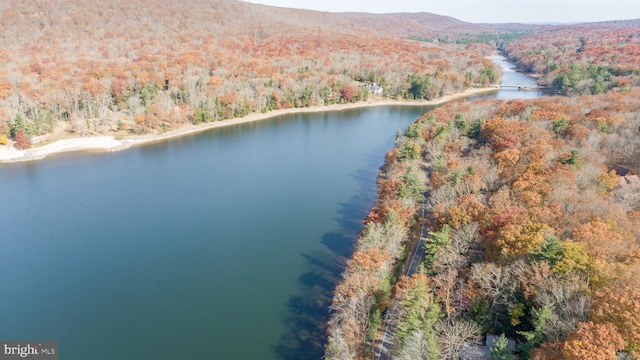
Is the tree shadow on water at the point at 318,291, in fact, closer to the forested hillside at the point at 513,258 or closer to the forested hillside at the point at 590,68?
the forested hillside at the point at 513,258

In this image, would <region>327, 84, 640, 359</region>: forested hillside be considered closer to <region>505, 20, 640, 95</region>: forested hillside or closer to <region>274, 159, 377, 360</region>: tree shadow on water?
<region>274, 159, 377, 360</region>: tree shadow on water

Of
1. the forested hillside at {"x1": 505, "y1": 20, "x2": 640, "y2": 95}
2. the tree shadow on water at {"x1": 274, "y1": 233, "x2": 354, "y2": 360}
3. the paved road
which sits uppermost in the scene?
the forested hillside at {"x1": 505, "y1": 20, "x2": 640, "y2": 95}

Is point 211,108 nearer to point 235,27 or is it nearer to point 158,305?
point 158,305

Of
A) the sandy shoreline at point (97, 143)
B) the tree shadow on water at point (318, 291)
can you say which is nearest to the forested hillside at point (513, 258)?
the tree shadow on water at point (318, 291)

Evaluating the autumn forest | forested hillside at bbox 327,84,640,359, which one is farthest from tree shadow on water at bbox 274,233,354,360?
forested hillside at bbox 327,84,640,359

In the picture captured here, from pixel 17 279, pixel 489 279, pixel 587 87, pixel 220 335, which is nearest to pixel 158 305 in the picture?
pixel 220 335

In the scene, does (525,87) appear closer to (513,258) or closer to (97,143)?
(513,258)
